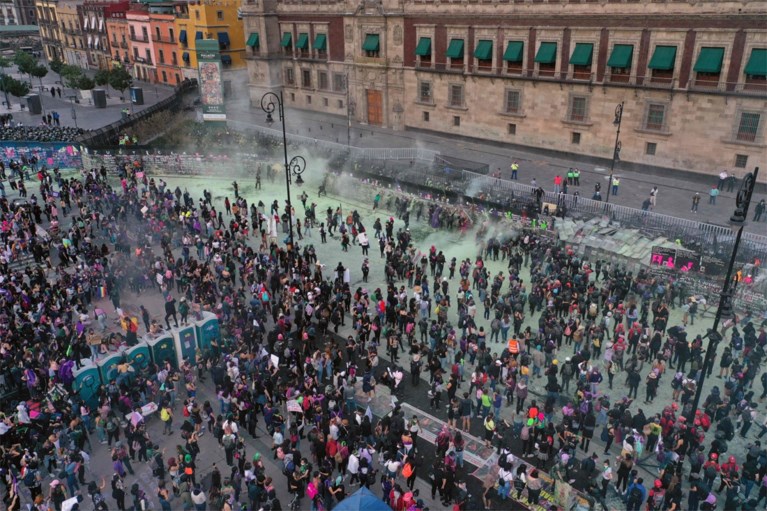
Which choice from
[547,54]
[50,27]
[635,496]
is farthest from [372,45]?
[50,27]

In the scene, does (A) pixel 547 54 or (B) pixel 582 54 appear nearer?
(B) pixel 582 54

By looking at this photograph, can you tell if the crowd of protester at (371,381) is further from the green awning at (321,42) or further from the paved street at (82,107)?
the paved street at (82,107)

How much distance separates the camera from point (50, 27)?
95500mm

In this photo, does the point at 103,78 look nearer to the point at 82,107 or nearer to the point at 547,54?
the point at 82,107

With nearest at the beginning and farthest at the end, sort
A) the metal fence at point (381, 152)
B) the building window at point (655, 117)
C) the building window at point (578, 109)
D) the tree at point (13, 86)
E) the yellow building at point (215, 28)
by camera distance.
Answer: the building window at point (655, 117) < the building window at point (578, 109) < the metal fence at point (381, 152) < the tree at point (13, 86) < the yellow building at point (215, 28)

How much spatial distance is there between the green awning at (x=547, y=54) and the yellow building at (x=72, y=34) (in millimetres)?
74936

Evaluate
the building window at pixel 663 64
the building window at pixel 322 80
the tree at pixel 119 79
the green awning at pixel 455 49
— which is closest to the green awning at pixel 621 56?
the building window at pixel 663 64

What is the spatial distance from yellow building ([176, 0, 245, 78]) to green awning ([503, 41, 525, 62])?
1244 inches

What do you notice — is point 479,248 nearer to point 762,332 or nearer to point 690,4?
point 762,332

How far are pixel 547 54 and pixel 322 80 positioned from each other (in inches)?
907

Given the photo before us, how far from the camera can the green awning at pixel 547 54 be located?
3834 cm

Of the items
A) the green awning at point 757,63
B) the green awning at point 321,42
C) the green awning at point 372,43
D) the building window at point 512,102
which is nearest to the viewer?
the green awning at point 757,63

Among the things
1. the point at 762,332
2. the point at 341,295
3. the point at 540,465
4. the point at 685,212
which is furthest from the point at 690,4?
the point at 540,465

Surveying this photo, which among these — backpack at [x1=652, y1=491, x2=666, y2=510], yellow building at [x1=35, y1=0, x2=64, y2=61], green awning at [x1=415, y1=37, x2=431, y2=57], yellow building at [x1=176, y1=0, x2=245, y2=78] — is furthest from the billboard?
yellow building at [x1=35, y1=0, x2=64, y2=61]
